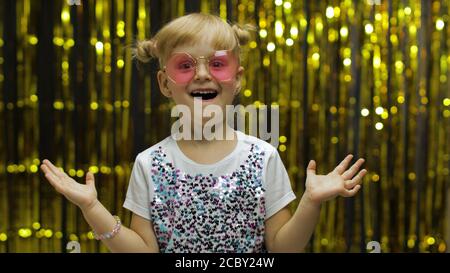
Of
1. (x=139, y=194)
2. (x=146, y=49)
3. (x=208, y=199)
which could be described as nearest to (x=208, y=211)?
(x=208, y=199)

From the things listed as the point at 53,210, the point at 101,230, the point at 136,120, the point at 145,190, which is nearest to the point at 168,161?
the point at 145,190

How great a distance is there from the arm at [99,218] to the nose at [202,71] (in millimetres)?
253

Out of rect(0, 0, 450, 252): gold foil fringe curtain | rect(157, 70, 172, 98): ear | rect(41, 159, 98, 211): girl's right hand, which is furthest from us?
rect(0, 0, 450, 252): gold foil fringe curtain

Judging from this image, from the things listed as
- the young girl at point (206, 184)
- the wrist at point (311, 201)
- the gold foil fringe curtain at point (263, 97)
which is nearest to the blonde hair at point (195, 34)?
the young girl at point (206, 184)

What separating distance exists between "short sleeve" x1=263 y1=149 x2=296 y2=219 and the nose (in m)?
0.18

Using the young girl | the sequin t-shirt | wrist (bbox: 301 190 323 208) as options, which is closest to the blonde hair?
the young girl

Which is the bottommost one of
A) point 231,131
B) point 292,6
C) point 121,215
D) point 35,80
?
point 121,215

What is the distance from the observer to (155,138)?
1.66 metres

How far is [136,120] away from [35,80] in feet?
0.98

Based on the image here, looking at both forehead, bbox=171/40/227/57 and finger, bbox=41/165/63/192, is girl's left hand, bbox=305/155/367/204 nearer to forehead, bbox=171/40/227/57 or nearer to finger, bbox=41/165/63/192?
forehead, bbox=171/40/227/57

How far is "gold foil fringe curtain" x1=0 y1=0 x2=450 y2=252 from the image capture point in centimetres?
163

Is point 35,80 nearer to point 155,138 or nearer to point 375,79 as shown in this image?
point 155,138

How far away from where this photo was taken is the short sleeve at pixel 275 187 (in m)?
1.07

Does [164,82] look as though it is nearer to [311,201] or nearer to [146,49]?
[146,49]
